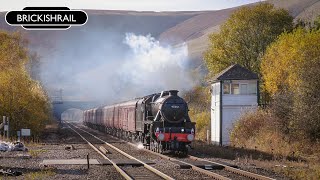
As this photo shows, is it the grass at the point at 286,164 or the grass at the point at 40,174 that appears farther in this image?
the grass at the point at 286,164

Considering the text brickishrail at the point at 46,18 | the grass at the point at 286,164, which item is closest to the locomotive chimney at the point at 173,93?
the grass at the point at 286,164

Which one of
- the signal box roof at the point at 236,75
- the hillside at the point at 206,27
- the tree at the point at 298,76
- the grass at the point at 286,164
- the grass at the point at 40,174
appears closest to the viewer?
the grass at the point at 40,174

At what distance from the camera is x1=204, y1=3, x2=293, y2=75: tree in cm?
5838

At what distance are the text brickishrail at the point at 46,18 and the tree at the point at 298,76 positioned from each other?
19542mm

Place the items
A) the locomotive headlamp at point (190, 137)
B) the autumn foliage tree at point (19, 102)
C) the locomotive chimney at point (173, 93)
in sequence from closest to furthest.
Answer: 1. the locomotive headlamp at point (190, 137)
2. the locomotive chimney at point (173, 93)
3. the autumn foliage tree at point (19, 102)

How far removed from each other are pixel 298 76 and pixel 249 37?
26.3 m

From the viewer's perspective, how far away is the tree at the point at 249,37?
2298 inches

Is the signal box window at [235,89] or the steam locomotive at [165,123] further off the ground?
the signal box window at [235,89]

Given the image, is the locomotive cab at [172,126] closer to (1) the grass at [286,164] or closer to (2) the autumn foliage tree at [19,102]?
(1) the grass at [286,164]

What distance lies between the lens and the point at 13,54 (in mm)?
58656

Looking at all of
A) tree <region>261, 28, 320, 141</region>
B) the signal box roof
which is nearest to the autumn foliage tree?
the signal box roof

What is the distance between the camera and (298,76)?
33312 mm

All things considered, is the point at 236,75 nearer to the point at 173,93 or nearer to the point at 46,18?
the point at 173,93

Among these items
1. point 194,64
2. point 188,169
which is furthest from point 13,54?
point 194,64
